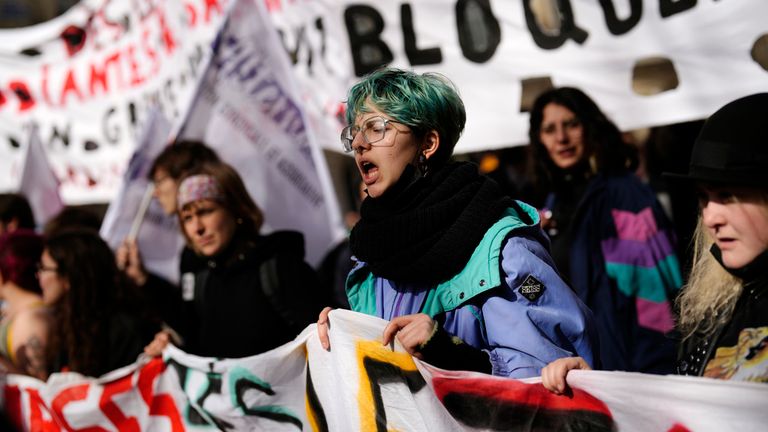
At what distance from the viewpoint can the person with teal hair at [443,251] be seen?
226 cm

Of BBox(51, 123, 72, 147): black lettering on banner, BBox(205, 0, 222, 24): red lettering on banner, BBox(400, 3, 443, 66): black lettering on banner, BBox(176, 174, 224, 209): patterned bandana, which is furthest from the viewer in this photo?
BBox(51, 123, 72, 147): black lettering on banner

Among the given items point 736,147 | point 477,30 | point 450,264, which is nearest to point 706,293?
point 736,147

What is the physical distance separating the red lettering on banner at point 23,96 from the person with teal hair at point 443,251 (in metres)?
5.69

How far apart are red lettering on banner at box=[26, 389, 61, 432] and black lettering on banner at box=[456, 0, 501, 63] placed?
95.5 inches

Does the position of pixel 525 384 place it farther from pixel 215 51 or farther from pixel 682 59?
pixel 215 51

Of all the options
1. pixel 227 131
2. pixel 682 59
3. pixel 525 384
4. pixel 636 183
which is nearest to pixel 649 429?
pixel 525 384

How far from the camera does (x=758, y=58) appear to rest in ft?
11.9

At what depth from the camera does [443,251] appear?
2.35 meters

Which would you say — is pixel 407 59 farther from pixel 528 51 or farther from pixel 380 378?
pixel 380 378

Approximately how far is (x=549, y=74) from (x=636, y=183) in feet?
2.70

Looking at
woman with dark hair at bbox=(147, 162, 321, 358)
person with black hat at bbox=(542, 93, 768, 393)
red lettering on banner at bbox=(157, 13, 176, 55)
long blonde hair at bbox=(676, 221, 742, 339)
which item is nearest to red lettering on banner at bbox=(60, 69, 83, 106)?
red lettering on banner at bbox=(157, 13, 176, 55)

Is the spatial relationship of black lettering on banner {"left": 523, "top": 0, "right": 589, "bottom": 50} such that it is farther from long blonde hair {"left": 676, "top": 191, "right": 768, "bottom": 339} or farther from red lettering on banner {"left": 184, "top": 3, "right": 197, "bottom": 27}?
red lettering on banner {"left": 184, "top": 3, "right": 197, "bottom": 27}

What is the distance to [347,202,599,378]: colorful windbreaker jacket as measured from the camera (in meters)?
2.25

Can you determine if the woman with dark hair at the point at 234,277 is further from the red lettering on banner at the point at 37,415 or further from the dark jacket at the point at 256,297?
the red lettering on banner at the point at 37,415
